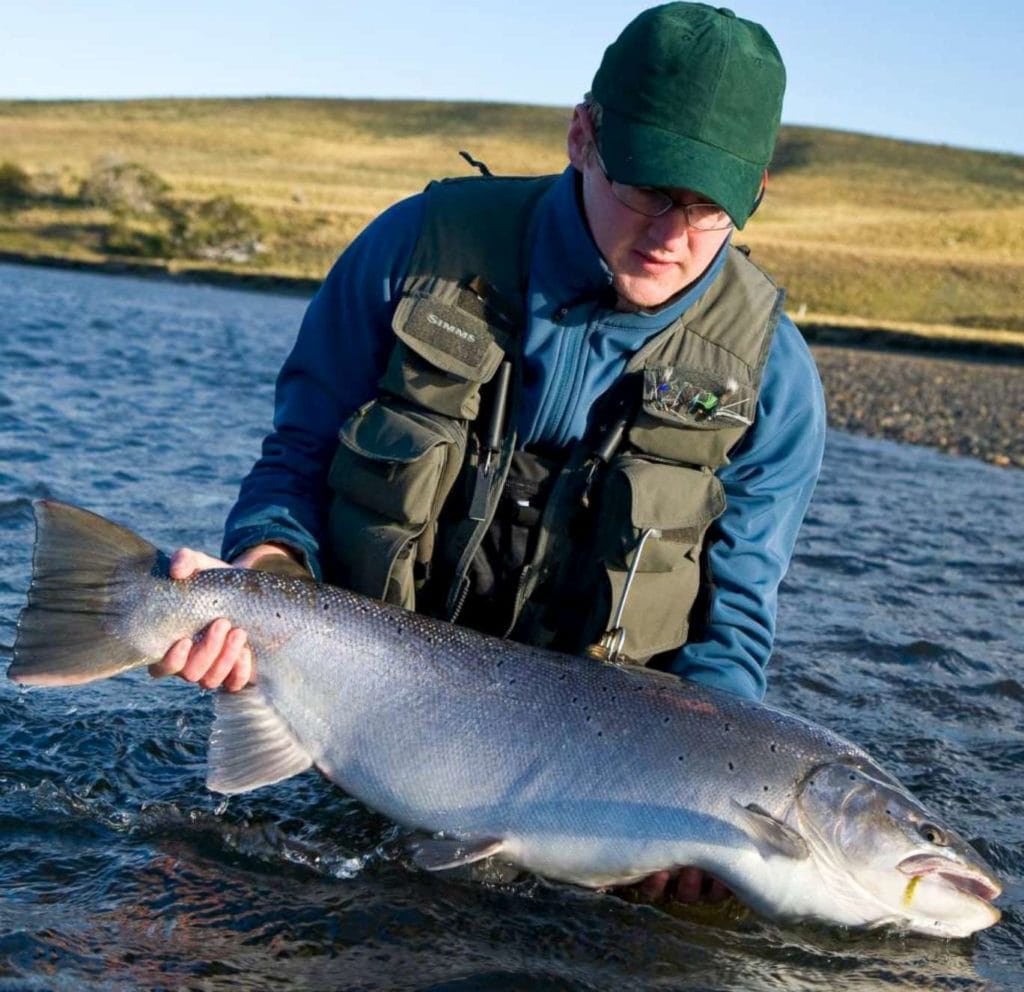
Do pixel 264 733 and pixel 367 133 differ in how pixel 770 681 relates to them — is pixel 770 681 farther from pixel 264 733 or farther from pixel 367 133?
pixel 367 133

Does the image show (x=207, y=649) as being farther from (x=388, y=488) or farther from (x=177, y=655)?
(x=388, y=488)

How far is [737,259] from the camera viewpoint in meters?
4.18

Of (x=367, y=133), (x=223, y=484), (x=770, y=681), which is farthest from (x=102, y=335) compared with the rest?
(x=367, y=133)

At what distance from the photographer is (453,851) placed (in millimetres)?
3617

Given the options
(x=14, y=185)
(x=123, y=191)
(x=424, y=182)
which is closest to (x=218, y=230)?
(x=123, y=191)

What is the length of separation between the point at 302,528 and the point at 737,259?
1405 millimetres

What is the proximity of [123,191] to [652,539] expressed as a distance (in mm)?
54613

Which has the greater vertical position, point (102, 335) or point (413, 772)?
point (413, 772)

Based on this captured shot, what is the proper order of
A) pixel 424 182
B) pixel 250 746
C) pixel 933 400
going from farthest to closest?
1. pixel 424 182
2. pixel 933 400
3. pixel 250 746

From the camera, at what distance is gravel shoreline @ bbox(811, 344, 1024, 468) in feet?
54.3

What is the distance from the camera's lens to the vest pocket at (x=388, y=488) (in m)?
3.96

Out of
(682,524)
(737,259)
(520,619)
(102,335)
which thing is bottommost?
(102,335)

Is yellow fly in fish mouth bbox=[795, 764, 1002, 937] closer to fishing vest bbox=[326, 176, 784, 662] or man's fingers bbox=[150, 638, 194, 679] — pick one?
→ fishing vest bbox=[326, 176, 784, 662]

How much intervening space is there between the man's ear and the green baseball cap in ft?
0.45
